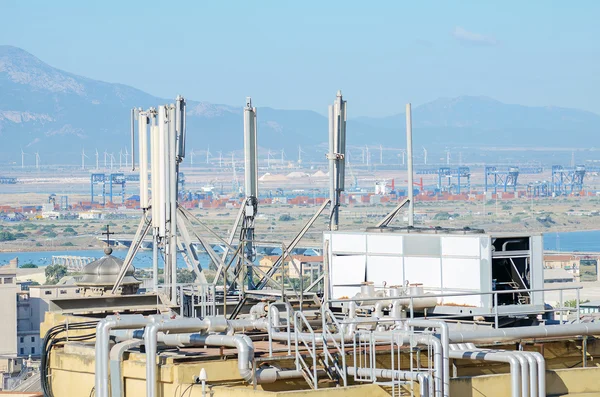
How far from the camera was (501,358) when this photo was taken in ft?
44.4

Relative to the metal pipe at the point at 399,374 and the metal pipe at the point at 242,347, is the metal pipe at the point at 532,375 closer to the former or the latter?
the metal pipe at the point at 399,374

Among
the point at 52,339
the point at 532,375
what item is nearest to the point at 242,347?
the point at 532,375

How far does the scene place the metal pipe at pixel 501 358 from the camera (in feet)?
44.0

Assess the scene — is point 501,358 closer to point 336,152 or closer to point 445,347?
point 445,347

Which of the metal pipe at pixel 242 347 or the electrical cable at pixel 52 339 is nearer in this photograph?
the metal pipe at pixel 242 347

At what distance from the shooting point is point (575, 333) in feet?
49.8

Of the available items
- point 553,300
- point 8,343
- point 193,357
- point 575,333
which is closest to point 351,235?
point 575,333

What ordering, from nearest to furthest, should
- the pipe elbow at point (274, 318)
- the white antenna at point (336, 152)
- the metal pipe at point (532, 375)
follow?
the metal pipe at point (532, 375) < the pipe elbow at point (274, 318) < the white antenna at point (336, 152)

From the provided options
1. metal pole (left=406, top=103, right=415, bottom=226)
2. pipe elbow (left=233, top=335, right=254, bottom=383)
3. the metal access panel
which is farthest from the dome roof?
pipe elbow (left=233, top=335, right=254, bottom=383)

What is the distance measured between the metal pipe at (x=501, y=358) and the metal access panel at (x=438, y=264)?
4957 millimetres

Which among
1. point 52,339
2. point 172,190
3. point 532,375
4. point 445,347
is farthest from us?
point 172,190

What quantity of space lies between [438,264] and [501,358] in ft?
20.2

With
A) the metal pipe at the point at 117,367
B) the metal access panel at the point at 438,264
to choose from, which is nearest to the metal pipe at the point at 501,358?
A: the metal pipe at the point at 117,367

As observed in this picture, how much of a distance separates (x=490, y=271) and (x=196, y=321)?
647cm
